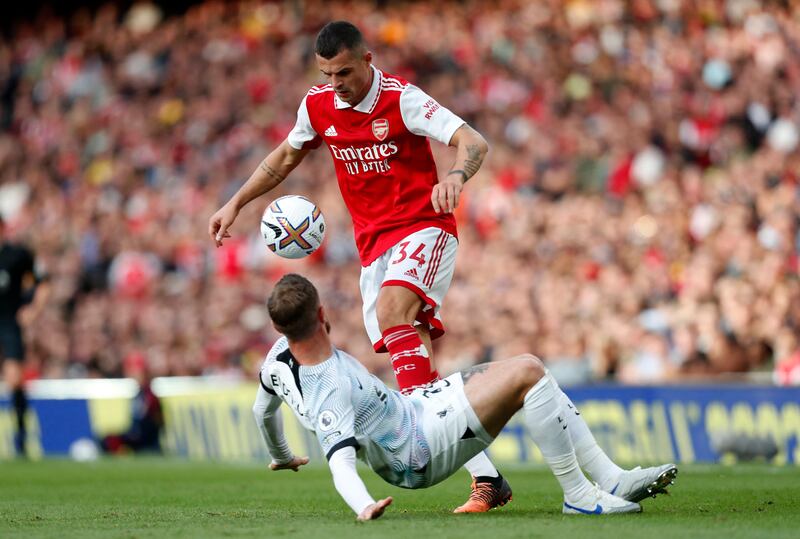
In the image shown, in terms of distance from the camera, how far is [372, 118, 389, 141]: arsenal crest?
760 cm

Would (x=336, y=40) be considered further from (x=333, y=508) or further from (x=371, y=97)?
(x=333, y=508)

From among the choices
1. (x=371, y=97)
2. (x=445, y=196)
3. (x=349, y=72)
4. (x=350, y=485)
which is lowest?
(x=350, y=485)

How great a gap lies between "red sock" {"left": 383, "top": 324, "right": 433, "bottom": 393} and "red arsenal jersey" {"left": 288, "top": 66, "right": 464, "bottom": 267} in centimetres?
62

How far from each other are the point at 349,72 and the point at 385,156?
1.85ft

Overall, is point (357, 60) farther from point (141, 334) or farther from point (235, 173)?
point (235, 173)

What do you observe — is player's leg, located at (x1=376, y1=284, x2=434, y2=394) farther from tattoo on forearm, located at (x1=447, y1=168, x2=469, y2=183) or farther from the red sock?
tattoo on forearm, located at (x1=447, y1=168, x2=469, y2=183)

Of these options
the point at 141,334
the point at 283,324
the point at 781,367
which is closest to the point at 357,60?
the point at 283,324

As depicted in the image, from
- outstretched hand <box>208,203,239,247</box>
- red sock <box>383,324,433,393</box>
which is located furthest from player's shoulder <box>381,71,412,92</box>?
red sock <box>383,324,433,393</box>

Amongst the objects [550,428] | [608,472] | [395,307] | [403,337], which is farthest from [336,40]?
[608,472]

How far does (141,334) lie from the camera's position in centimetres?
1972

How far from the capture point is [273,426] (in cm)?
646

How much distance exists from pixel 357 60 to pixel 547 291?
9006 millimetres

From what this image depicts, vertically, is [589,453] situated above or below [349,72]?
below

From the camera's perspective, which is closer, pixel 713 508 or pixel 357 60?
pixel 713 508
